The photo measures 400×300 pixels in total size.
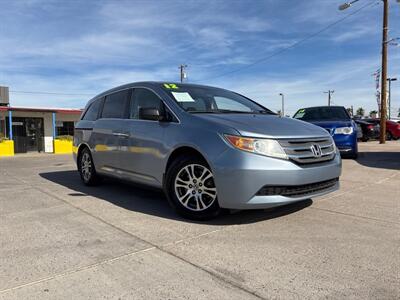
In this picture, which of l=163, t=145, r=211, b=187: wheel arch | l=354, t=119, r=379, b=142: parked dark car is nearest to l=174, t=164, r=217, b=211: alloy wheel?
l=163, t=145, r=211, b=187: wheel arch

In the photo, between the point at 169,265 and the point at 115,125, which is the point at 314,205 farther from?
the point at 115,125

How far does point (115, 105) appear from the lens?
242 inches

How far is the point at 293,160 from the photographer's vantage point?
4035 millimetres

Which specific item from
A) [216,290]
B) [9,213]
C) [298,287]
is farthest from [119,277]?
[9,213]

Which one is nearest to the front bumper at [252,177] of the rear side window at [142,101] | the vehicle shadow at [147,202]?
the vehicle shadow at [147,202]

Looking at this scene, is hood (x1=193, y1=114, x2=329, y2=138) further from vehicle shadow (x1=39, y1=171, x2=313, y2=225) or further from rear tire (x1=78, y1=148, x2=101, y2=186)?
rear tire (x1=78, y1=148, x2=101, y2=186)

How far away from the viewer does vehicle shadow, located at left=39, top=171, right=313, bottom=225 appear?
449 centimetres

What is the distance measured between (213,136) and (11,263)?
87.5 inches

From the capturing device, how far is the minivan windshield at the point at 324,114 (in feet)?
35.3

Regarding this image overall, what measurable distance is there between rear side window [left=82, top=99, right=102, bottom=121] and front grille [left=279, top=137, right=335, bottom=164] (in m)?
3.80

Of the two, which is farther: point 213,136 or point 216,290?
point 213,136

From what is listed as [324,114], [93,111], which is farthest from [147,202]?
[324,114]

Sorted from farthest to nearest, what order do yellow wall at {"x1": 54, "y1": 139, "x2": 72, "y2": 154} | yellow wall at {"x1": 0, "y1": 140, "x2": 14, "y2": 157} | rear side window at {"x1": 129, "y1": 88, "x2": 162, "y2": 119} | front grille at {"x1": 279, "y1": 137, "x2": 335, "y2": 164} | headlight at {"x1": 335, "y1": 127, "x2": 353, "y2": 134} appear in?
yellow wall at {"x1": 54, "y1": 139, "x2": 72, "y2": 154} < yellow wall at {"x1": 0, "y1": 140, "x2": 14, "y2": 157} < headlight at {"x1": 335, "y1": 127, "x2": 353, "y2": 134} < rear side window at {"x1": 129, "y1": 88, "x2": 162, "y2": 119} < front grille at {"x1": 279, "y1": 137, "x2": 335, "y2": 164}

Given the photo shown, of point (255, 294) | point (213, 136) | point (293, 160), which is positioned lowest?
point (255, 294)
